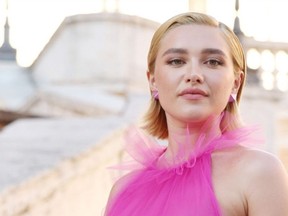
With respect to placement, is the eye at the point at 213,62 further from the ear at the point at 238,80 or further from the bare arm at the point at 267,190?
the bare arm at the point at 267,190

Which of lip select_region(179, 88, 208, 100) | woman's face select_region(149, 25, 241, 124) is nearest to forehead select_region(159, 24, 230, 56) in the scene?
woman's face select_region(149, 25, 241, 124)

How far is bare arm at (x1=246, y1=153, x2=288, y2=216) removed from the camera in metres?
2.13

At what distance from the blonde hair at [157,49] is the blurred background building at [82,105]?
1.01 feet

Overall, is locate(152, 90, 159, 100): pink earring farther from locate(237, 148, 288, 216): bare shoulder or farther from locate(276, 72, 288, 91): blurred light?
locate(276, 72, 288, 91): blurred light

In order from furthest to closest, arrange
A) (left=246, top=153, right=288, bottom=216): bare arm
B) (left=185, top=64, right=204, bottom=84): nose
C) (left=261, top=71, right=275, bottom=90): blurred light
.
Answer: (left=261, top=71, right=275, bottom=90): blurred light, (left=185, top=64, right=204, bottom=84): nose, (left=246, top=153, right=288, bottom=216): bare arm

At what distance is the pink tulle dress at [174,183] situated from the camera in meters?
2.22

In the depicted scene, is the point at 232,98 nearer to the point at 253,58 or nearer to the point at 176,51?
the point at 176,51

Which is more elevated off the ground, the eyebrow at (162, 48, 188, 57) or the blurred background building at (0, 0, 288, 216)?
the eyebrow at (162, 48, 188, 57)

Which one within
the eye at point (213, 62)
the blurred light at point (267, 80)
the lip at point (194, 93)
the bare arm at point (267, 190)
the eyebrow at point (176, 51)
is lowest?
the blurred light at point (267, 80)

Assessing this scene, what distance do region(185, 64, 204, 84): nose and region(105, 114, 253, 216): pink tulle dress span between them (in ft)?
0.45

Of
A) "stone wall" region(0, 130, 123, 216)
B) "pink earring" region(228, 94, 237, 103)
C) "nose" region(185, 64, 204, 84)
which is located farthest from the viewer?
"stone wall" region(0, 130, 123, 216)

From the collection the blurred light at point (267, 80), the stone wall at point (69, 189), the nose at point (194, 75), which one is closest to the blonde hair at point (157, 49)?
the nose at point (194, 75)

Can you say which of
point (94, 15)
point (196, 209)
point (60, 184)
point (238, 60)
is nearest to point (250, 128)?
point (238, 60)

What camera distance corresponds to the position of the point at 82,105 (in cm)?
1148
